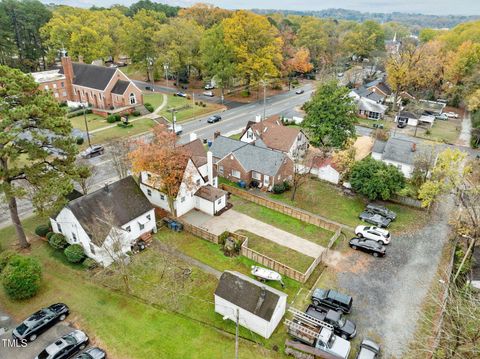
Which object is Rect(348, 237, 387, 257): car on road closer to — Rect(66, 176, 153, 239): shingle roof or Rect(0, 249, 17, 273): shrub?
Rect(66, 176, 153, 239): shingle roof

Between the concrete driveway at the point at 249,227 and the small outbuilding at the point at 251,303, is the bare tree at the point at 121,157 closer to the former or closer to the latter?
the concrete driveway at the point at 249,227

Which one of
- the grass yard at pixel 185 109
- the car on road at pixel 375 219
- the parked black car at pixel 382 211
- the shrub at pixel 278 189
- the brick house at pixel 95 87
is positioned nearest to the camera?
the car on road at pixel 375 219

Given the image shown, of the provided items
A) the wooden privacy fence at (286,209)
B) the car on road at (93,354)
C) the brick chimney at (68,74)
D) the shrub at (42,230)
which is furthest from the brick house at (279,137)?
the brick chimney at (68,74)

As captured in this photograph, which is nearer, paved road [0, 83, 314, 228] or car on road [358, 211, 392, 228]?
car on road [358, 211, 392, 228]

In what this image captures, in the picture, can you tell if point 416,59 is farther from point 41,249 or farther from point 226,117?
point 41,249

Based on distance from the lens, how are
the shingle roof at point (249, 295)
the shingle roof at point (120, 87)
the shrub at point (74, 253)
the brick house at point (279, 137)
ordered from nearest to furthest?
the shingle roof at point (249, 295), the shrub at point (74, 253), the brick house at point (279, 137), the shingle roof at point (120, 87)

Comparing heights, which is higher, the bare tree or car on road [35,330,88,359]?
the bare tree

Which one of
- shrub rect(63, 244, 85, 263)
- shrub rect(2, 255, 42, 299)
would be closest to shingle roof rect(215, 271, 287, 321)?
shrub rect(63, 244, 85, 263)
